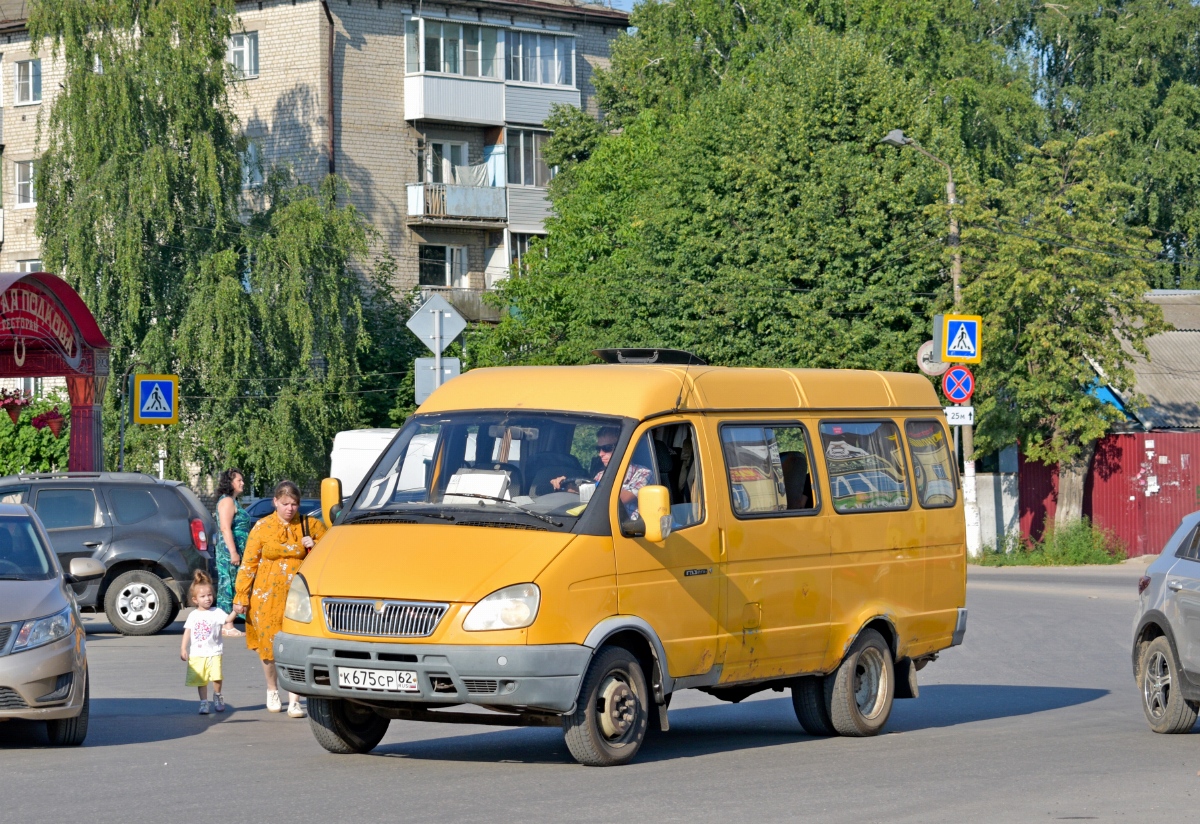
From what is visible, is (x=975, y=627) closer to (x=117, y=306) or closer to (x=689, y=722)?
(x=689, y=722)

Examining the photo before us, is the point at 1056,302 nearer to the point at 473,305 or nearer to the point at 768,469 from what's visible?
the point at 473,305

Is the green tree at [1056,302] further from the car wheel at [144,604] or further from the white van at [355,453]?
the car wheel at [144,604]

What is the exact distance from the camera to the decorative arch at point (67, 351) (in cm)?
2283

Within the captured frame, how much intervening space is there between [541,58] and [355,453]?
88.7 feet

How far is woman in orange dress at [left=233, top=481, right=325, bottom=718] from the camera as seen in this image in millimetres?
11922

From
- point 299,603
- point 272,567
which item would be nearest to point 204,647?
point 272,567

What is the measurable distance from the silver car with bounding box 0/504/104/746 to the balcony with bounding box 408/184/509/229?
42.0m

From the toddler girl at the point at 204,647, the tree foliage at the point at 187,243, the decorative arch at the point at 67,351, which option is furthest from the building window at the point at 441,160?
the toddler girl at the point at 204,647

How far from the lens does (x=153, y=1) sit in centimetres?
4356

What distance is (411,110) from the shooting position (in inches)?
2047

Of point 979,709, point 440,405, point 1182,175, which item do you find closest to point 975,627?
point 979,709

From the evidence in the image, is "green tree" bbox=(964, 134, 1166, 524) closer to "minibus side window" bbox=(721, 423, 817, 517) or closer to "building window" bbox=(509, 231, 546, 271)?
"building window" bbox=(509, 231, 546, 271)

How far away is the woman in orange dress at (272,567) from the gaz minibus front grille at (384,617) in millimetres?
3030

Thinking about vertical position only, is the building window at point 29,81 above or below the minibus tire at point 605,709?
above
